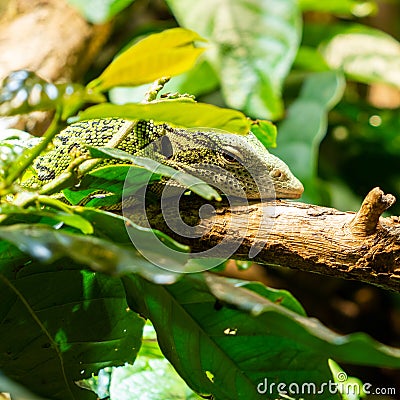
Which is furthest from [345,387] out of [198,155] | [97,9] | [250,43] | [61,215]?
[97,9]

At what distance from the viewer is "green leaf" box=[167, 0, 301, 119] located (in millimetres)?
2244

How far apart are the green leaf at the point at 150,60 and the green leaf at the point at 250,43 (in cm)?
150

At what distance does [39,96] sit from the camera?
0.67m

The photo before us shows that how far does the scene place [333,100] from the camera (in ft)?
8.78

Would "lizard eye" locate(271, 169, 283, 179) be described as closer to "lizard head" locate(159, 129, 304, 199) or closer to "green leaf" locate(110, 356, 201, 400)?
"lizard head" locate(159, 129, 304, 199)

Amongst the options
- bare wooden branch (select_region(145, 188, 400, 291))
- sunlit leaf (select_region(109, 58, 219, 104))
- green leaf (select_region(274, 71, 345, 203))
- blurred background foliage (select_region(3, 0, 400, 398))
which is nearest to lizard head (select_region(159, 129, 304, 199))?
bare wooden branch (select_region(145, 188, 400, 291))

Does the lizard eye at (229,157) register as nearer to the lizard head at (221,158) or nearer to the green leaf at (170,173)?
the lizard head at (221,158)

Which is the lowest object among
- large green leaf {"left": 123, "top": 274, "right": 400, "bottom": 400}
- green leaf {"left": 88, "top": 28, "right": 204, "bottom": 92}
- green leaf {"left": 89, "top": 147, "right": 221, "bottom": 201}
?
large green leaf {"left": 123, "top": 274, "right": 400, "bottom": 400}

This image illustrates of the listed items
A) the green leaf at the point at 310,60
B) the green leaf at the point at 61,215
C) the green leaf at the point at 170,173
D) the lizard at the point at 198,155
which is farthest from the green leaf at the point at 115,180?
the green leaf at the point at 310,60

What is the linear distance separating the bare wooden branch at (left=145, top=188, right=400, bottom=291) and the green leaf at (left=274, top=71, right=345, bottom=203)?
136 cm

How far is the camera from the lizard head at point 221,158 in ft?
4.15

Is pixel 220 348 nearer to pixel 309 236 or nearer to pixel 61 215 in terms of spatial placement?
pixel 309 236

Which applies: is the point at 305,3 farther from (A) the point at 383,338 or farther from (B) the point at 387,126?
(A) the point at 383,338

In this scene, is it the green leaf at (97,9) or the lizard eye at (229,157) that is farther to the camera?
the green leaf at (97,9)
